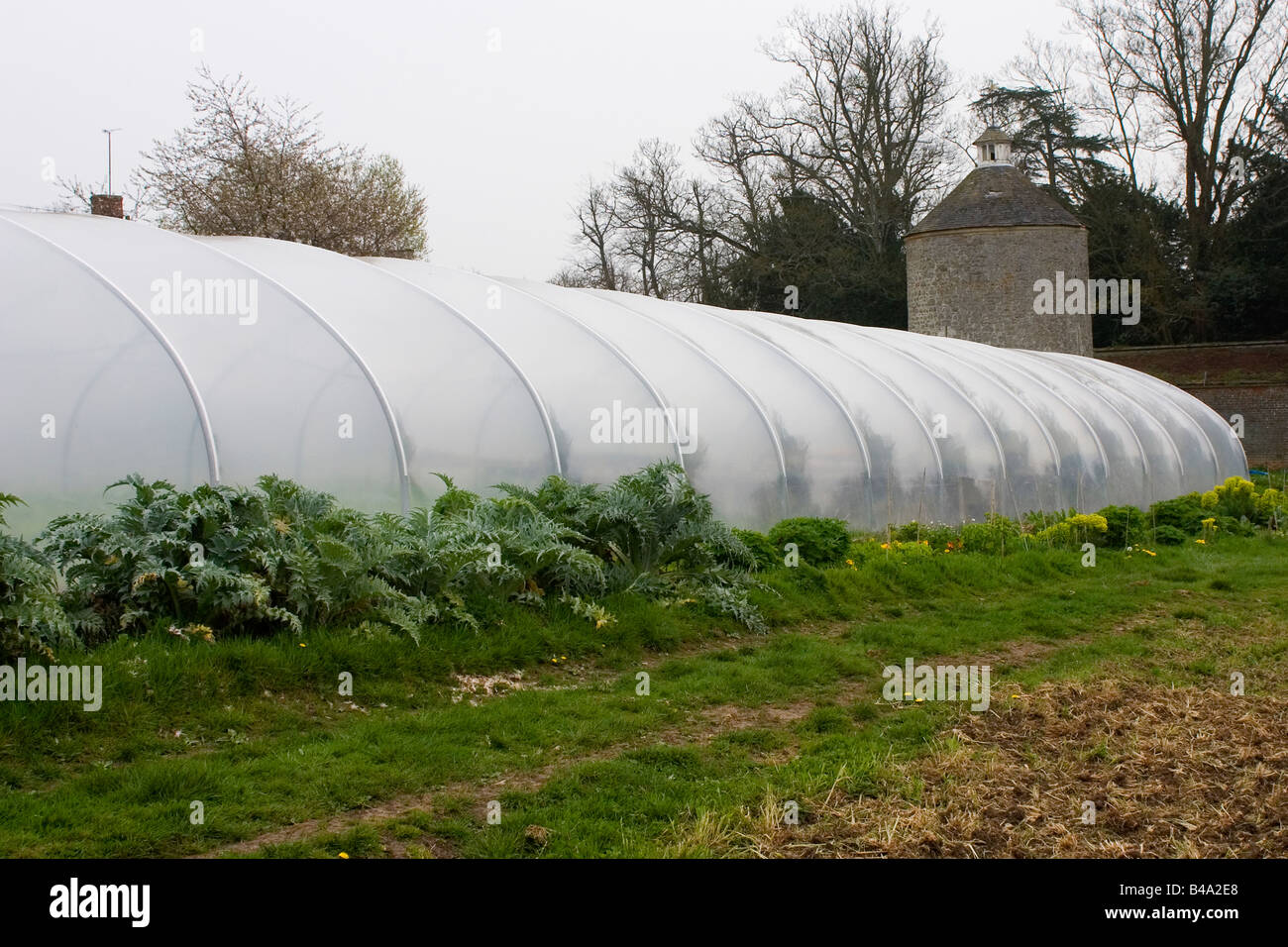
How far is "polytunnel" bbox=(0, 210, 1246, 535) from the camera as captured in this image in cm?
820

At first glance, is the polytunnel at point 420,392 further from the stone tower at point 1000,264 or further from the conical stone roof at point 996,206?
the conical stone roof at point 996,206

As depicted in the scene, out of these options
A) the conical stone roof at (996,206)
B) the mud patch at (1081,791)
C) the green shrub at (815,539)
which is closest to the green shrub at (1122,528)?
the green shrub at (815,539)

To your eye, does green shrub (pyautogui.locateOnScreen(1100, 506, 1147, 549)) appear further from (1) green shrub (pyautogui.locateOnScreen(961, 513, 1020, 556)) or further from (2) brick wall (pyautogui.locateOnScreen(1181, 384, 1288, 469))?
(2) brick wall (pyautogui.locateOnScreen(1181, 384, 1288, 469))

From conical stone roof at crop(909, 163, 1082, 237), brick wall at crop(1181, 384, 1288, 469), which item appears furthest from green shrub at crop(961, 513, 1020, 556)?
brick wall at crop(1181, 384, 1288, 469)

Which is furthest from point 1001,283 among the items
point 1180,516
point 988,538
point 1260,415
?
point 988,538

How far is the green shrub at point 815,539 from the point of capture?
1015 centimetres

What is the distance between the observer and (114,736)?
5227 mm

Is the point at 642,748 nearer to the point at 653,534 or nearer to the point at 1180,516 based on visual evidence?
the point at 653,534

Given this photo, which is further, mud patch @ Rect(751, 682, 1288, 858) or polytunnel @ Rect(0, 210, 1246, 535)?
polytunnel @ Rect(0, 210, 1246, 535)

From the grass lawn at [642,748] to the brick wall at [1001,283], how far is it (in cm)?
2734

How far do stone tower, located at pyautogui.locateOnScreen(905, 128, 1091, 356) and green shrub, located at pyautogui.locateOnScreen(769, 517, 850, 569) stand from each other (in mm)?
25744
